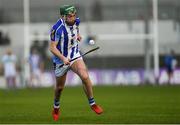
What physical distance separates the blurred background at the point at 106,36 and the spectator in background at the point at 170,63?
11.3 inches

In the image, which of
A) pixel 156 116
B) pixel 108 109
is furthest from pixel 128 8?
pixel 156 116

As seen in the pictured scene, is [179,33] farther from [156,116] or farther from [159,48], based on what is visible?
[156,116]

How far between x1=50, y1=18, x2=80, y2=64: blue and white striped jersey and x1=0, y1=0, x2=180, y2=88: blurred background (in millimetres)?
24507

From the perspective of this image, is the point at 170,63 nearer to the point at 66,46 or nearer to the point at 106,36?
the point at 106,36

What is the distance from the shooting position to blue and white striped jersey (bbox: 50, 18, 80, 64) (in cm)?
1577

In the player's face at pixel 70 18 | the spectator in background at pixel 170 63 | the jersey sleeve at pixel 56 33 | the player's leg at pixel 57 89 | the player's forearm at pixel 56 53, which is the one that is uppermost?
the player's face at pixel 70 18

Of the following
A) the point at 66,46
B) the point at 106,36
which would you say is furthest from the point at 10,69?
the point at 66,46

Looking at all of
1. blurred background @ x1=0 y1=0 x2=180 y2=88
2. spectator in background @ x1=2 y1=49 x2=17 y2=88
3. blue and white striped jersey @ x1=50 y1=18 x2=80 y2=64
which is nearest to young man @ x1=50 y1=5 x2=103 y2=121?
blue and white striped jersey @ x1=50 y1=18 x2=80 y2=64

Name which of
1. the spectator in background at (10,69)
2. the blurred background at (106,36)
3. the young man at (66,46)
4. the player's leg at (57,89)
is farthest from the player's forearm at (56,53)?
the blurred background at (106,36)

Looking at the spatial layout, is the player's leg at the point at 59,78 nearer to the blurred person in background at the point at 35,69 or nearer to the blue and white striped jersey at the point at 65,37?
the blue and white striped jersey at the point at 65,37

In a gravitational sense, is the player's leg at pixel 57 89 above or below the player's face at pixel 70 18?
below

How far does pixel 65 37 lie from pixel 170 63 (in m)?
25.0

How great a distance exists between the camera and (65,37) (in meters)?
15.9

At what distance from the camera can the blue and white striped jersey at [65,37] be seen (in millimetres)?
15773
